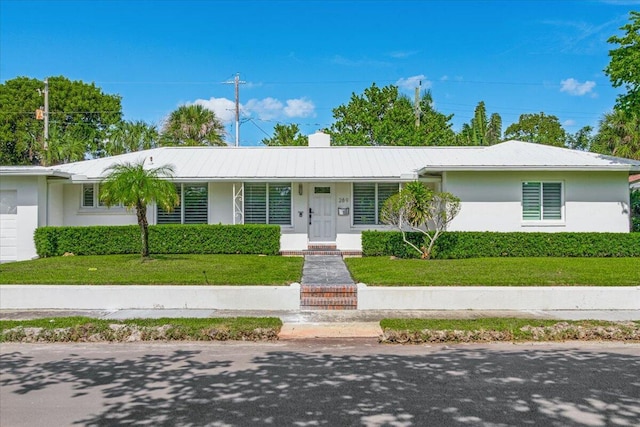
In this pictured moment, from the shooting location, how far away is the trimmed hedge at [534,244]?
49.1ft

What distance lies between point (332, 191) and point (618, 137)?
20.1m

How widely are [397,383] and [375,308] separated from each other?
4.33 metres

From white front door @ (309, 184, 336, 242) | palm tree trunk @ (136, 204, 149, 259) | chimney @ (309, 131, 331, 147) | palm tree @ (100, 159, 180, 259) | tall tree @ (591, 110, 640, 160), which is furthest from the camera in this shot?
tall tree @ (591, 110, 640, 160)

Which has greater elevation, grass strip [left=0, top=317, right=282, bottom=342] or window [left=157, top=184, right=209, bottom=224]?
window [left=157, top=184, right=209, bottom=224]

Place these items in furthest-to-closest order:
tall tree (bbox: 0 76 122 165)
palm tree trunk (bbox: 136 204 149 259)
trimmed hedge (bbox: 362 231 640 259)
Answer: tall tree (bbox: 0 76 122 165)
trimmed hedge (bbox: 362 231 640 259)
palm tree trunk (bbox: 136 204 149 259)

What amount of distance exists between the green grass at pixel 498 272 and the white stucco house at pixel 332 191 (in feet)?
7.99

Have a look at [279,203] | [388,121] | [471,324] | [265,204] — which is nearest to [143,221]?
[265,204]

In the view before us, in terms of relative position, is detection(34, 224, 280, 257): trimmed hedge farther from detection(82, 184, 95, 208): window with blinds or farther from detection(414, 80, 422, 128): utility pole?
detection(414, 80, 422, 128): utility pole

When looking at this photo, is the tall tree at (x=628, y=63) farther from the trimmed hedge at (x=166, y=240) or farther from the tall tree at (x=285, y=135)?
the tall tree at (x=285, y=135)

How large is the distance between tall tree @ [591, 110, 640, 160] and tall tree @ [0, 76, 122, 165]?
3542 cm

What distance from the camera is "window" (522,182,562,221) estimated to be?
53.8 ft

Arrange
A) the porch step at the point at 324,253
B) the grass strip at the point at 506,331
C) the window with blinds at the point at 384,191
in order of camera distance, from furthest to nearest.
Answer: the window with blinds at the point at 384,191 < the porch step at the point at 324,253 < the grass strip at the point at 506,331

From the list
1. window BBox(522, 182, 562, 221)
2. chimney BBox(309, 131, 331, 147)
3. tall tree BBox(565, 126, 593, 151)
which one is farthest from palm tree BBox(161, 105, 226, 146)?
tall tree BBox(565, 126, 593, 151)

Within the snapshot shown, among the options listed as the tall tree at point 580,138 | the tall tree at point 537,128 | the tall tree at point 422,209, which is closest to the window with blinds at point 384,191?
the tall tree at point 422,209
